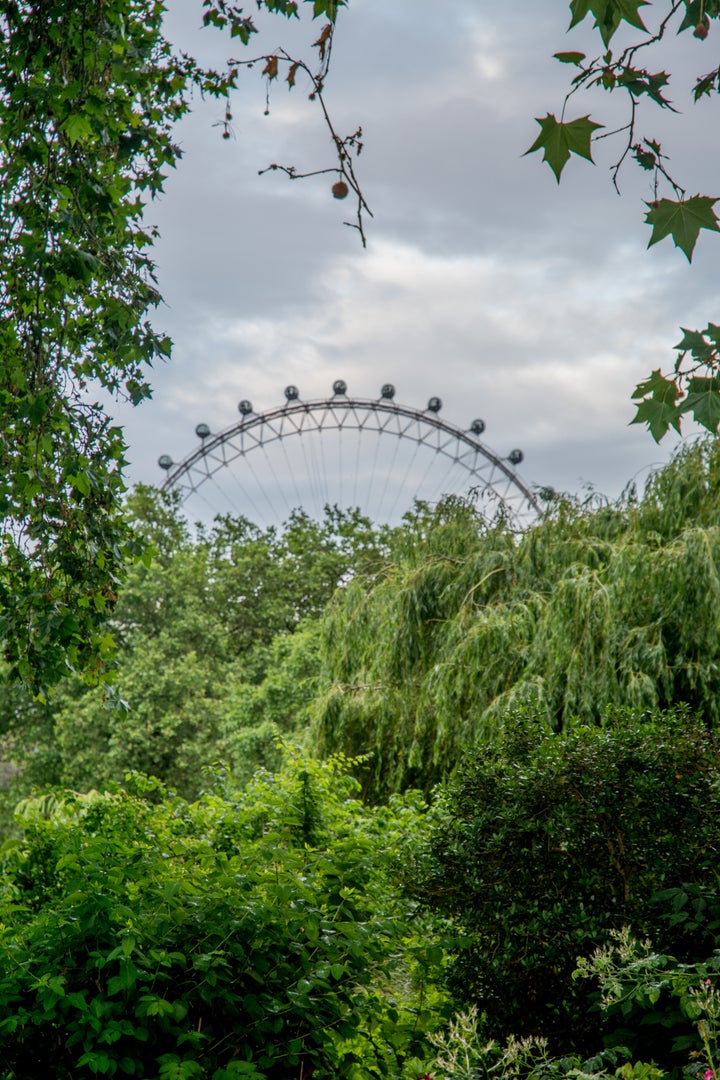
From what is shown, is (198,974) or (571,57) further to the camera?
(198,974)

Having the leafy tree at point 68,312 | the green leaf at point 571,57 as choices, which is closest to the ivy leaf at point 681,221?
the green leaf at point 571,57

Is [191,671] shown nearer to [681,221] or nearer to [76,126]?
[76,126]

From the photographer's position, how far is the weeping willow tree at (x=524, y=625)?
8.08 meters

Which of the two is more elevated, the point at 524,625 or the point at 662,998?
the point at 524,625

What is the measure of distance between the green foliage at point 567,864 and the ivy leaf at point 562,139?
8.36 feet

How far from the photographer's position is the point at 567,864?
3.91 metres

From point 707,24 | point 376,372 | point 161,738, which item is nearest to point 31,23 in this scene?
point 707,24

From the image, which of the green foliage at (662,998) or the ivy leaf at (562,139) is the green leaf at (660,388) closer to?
the ivy leaf at (562,139)

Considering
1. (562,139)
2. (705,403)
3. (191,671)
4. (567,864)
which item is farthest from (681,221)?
(191,671)

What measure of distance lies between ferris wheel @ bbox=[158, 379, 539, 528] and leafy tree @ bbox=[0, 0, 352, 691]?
73.0 feet

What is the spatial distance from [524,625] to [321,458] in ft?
62.6

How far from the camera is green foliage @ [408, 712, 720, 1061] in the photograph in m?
3.69

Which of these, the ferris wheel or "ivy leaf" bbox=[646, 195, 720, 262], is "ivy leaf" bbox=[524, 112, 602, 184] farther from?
the ferris wheel

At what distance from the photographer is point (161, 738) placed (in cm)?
2031
